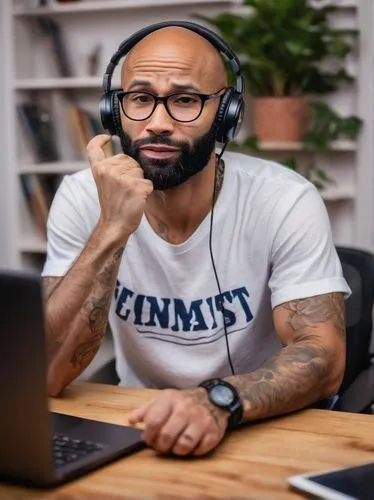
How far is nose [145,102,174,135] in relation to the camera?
156cm

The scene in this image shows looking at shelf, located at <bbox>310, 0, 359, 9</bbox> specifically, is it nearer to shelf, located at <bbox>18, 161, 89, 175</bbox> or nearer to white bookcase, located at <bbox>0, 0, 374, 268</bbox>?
white bookcase, located at <bbox>0, 0, 374, 268</bbox>

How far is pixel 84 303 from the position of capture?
60.6 inches

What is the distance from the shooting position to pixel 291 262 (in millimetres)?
1578

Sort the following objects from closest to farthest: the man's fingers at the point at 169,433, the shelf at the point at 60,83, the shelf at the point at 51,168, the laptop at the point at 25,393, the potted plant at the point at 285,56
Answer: the laptop at the point at 25,393
the man's fingers at the point at 169,433
the potted plant at the point at 285,56
the shelf at the point at 60,83
the shelf at the point at 51,168

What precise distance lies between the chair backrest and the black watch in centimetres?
61

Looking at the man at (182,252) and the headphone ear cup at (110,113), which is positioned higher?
the headphone ear cup at (110,113)

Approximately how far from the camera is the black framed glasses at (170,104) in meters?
1.59

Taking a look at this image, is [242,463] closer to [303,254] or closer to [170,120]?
[303,254]

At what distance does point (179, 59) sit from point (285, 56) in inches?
58.7

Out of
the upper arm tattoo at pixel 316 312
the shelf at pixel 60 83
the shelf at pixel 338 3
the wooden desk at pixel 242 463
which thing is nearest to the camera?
the wooden desk at pixel 242 463

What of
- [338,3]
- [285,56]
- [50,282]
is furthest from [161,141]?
[338,3]

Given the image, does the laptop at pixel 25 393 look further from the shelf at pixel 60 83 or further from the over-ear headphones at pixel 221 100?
the shelf at pixel 60 83

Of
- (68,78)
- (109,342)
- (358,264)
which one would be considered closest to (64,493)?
(358,264)

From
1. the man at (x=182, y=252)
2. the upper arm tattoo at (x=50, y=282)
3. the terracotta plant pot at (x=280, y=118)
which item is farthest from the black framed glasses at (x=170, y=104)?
the terracotta plant pot at (x=280, y=118)
